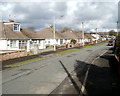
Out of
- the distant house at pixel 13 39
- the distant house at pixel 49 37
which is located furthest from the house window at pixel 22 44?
the distant house at pixel 49 37

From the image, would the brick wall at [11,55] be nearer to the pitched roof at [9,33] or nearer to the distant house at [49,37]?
the pitched roof at [9,33]

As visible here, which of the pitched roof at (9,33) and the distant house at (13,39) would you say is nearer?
the distant house at (13,39)

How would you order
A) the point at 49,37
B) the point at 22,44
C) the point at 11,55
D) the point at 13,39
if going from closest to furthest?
the point at 11,55 < the point at 13,39 < the point at 22,44 < the point at 49,37

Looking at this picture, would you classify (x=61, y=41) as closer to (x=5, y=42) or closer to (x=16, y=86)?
(x=5, y=42)

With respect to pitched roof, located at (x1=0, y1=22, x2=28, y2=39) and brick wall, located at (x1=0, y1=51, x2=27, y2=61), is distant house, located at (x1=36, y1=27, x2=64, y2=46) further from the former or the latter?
brick wall, located at (x1=0, y1=51, x2=27, y2=61)

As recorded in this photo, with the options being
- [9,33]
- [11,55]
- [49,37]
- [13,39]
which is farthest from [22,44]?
[49,37]

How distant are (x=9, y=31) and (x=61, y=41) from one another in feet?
95.6

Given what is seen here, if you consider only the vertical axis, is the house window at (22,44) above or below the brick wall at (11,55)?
above

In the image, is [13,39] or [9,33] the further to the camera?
[9,33]

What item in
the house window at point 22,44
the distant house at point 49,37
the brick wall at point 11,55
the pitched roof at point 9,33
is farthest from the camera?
the distant house at point 49,37

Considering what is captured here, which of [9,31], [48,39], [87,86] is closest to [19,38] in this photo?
[9,31]

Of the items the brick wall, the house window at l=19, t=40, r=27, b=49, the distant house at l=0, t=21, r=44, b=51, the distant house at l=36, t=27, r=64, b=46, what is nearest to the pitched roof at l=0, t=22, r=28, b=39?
the distant house at l=0, t=21, r=44, b=51

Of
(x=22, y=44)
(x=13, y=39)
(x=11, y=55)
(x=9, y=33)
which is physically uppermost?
(x=9, y=33)

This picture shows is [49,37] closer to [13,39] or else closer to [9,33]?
[9,33]
